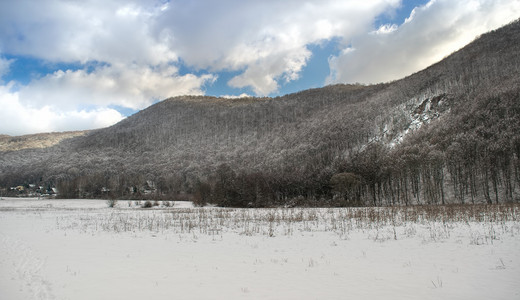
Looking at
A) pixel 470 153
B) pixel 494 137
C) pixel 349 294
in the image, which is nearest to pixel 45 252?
pixel 349 294

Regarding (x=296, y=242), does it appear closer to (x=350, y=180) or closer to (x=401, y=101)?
(x=350, y=180)

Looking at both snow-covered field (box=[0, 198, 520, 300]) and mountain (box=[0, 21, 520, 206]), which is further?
mountain (box=[0, 21, 520, 206])

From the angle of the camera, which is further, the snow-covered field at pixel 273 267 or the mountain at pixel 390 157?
the mountain at pixel 390 157

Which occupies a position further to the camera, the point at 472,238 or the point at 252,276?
the point at 472,238

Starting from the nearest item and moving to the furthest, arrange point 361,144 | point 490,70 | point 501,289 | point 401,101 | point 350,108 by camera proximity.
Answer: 1. point 501,289
2. point 490,70
3. point 361,144
4. point 401,101
5. point 350,108

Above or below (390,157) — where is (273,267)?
below

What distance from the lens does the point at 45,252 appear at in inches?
555

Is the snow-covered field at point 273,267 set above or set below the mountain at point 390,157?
below

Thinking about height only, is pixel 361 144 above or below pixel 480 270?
above

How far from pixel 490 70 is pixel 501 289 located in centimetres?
14243

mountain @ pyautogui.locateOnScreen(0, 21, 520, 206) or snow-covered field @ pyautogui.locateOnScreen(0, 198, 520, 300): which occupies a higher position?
mountain @ pyautogui.locateOnScreen(0, 21, 520, 206)

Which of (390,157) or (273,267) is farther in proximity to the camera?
(390,157)

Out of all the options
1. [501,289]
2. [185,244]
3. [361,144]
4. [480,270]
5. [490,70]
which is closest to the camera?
[501,289]

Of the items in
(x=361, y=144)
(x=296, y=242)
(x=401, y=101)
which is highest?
(x=401, y=101)
